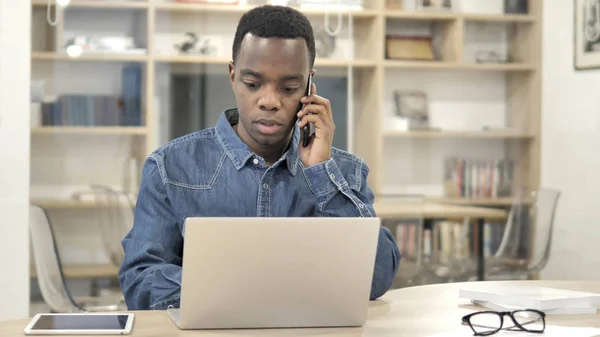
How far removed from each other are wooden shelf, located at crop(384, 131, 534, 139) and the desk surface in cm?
280

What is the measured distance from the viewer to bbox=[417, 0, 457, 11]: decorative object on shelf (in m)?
4.62

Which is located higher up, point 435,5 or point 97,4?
point 435,5

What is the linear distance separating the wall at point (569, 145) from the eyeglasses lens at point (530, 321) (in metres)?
3.40

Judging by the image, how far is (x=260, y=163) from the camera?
6.12ft

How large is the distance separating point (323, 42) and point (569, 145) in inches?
60.7

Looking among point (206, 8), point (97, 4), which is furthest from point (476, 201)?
point (97, 4)

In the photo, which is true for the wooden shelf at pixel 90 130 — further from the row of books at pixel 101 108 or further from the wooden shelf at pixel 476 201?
the wooden shelf at pixel 476 201

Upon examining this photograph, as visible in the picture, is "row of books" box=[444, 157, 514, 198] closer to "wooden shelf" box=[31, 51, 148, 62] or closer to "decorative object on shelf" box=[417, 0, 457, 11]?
"decorative object on shelf" box=[417, 0, 457, 11]

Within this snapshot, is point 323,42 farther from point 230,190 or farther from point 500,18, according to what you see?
point 230,190

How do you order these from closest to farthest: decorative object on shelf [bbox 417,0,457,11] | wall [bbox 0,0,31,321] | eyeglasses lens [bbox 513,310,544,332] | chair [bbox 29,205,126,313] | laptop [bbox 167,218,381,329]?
laptop [bbox 167,218,381,329]
eyeglasses lens [bbox 513,310,544,332]
chair [bbox 29,205,126,313]
wall [bbox 0,0,31,321]
decorative object on shelf [bbox 417,0,457,11]

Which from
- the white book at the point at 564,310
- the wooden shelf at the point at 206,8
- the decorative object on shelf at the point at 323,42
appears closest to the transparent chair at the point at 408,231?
the decorative object on shelf at the point at 323,42

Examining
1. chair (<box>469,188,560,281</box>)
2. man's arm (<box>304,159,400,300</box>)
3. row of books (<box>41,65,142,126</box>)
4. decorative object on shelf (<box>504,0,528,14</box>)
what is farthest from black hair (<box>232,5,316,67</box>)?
decorative object on shelf (<box>504,0,528,14</box>)

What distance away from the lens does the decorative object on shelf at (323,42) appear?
13.9ft

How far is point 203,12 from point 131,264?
261cm
